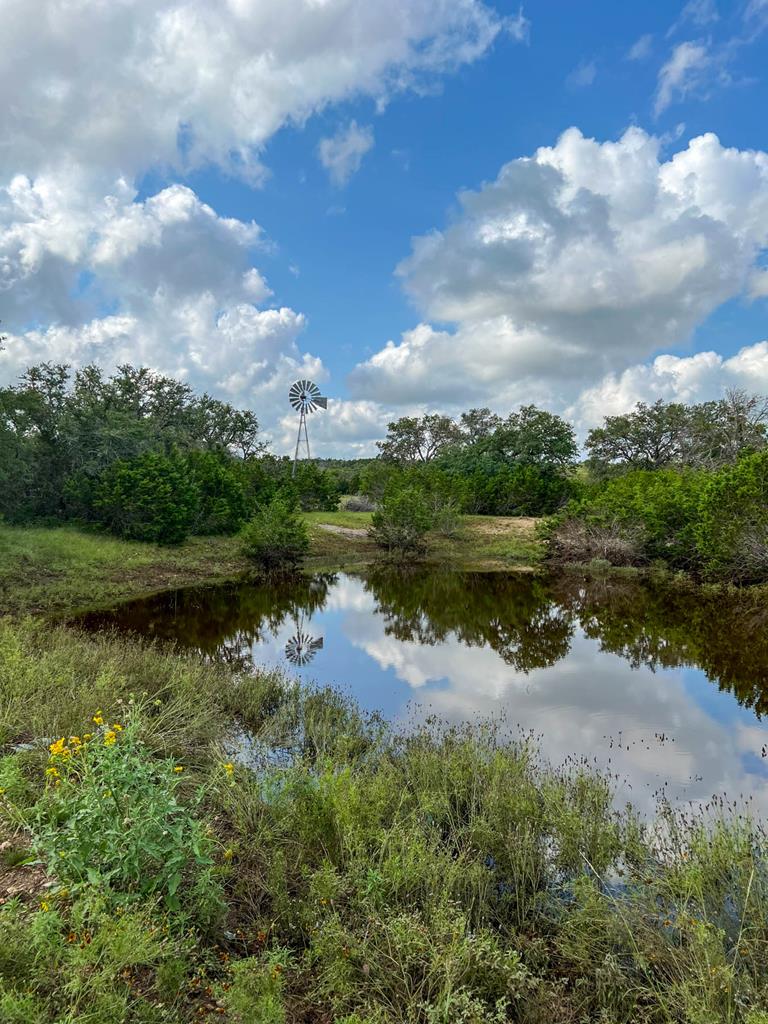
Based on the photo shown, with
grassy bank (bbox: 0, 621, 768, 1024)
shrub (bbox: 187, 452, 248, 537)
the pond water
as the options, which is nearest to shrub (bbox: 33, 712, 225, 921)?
grassy bank (bbox: 0, 621, 768, 1024)

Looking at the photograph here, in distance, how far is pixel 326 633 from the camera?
17125 mm

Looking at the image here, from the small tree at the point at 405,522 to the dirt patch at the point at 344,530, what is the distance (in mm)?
3781

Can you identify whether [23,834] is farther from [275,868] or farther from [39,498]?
[39,498]

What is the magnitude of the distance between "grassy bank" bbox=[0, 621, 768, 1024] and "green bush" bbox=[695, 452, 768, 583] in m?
19.0

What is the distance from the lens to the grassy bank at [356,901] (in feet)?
10.3

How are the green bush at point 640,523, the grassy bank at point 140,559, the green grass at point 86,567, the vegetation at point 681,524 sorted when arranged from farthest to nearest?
the green bush at point 640,523 → the vegetation at point 681,524 → the grassy bank at point 140,559 → the green grass at point 86,567

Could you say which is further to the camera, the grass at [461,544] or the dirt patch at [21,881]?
the grass at [461,544]

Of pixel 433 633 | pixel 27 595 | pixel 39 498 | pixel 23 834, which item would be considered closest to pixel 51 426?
pixel 39 498

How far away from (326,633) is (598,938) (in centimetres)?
1353

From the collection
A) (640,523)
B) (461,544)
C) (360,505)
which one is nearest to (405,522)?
(461,544)

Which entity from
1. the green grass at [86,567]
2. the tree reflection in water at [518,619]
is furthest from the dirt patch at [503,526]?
the green grass at [86,567]

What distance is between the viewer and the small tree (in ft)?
119

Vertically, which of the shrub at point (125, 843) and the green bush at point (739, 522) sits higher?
the green bush at point (739, 522)

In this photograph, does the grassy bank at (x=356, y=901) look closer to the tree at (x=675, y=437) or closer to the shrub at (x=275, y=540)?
the shrub at (x=275, y=540)
